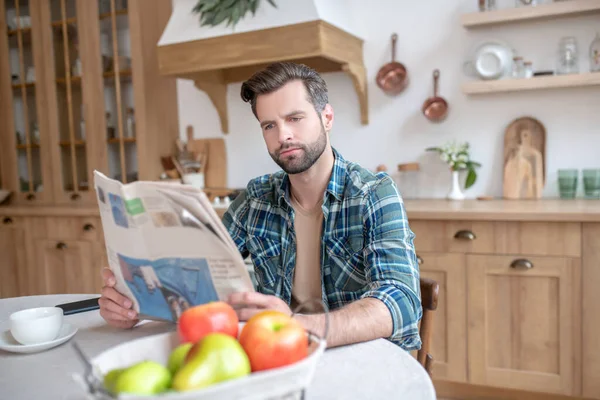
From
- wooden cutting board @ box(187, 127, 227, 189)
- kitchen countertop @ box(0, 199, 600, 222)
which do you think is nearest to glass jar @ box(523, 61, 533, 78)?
kitchen countertop @ box(0, 199, 600, 222)

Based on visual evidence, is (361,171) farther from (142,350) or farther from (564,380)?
(564,380)

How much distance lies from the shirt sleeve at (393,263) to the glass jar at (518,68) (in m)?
1.50

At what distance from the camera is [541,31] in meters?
2.51

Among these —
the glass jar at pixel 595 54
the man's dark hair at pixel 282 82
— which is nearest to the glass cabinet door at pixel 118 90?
the man's dark hair at pixel 282 82

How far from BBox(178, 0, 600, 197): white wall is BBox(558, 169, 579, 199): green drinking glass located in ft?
0.25

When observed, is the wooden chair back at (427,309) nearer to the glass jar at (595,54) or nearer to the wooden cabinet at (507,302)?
the wooden cabinet at (507,302)

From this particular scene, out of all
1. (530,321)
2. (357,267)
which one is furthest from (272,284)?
(530,321)

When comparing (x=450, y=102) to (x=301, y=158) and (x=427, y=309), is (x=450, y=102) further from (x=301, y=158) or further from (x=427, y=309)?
(x=427, y=309)

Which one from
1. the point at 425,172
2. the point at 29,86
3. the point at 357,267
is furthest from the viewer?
the point at 29,86

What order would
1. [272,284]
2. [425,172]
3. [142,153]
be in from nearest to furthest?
1. [272,284]
2. [425,172]
3. [142,153]

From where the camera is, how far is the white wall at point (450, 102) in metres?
2.48

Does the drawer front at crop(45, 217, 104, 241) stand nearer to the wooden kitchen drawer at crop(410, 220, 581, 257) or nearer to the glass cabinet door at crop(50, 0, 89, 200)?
the glass cabinet door at crop(50, 0, 89, 200)

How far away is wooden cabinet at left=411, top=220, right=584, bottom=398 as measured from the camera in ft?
6.66

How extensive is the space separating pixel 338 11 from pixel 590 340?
1838mm
